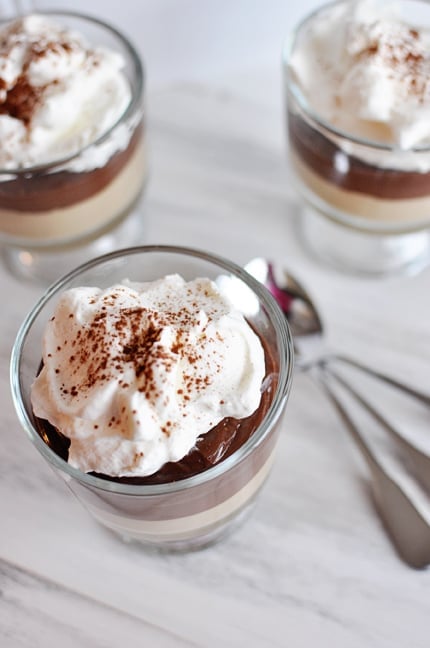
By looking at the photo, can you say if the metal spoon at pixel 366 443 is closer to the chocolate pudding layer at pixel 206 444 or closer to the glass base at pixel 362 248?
the glass base at pixel 362 248

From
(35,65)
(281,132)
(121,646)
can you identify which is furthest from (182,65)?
(121,646)

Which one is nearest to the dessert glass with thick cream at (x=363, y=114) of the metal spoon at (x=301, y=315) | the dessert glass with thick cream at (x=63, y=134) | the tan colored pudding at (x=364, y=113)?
the tan colored pudding at (x=364, y=113)

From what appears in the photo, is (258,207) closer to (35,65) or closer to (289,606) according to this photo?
(35,65)

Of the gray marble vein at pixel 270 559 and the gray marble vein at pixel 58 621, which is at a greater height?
the gray marble vein at pixel 270 559

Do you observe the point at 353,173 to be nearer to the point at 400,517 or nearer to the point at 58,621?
the point at 400,517

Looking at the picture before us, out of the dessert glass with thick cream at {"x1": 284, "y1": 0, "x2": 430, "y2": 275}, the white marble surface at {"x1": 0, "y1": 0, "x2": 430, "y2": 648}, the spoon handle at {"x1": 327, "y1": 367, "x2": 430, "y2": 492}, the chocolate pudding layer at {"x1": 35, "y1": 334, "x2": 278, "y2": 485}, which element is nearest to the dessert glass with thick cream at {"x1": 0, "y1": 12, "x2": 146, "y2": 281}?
the white marble surface at {"x1": 0, "y1": 0, "x2": 430, "y2": 648}
